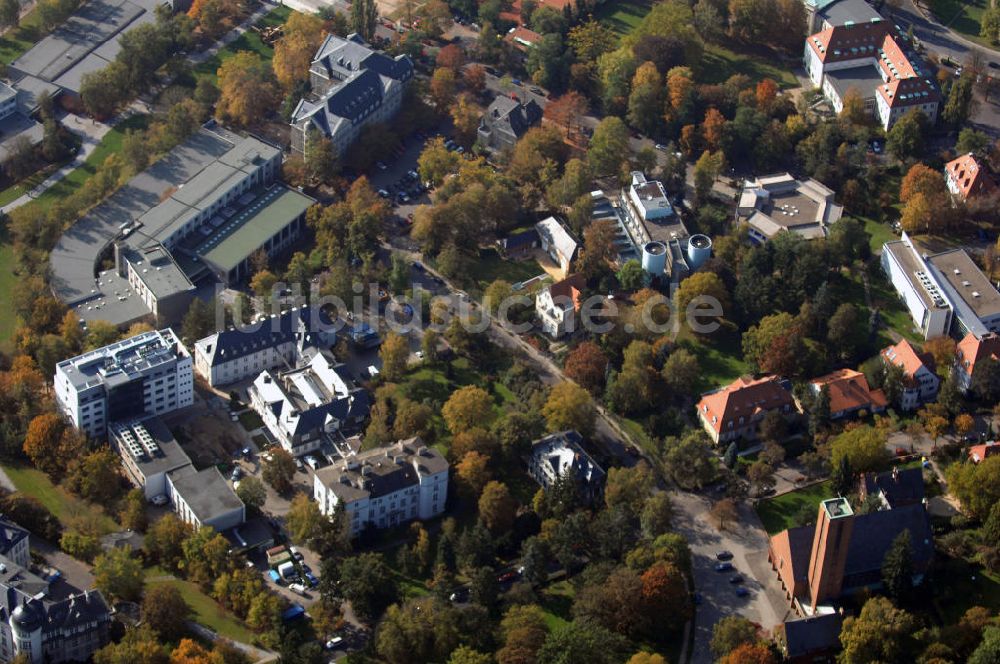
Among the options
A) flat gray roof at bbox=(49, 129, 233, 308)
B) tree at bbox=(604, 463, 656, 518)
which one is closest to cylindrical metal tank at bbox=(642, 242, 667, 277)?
tree at bbox=(604, 463, 656, 518)

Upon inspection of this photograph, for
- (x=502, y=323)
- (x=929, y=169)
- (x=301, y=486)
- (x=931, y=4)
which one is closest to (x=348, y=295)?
(x=502, y=323)

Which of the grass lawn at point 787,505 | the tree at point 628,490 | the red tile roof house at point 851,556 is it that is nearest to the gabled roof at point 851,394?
the grass lawn at point 787,505

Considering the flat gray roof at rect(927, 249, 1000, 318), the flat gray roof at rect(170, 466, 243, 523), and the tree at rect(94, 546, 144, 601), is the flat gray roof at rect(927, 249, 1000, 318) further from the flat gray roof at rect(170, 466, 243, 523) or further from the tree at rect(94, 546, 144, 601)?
the tree at rect(94, 546, 144, 601)

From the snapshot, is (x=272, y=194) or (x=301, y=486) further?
(x=272, y=194)

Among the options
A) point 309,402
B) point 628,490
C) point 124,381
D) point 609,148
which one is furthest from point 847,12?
point 124,381

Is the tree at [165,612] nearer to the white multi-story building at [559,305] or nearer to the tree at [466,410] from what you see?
the tree at [466,410]

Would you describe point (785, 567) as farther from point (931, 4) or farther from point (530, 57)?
point (931, 4)

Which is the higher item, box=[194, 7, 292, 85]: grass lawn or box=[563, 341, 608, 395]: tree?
box=[194, 7, 292, 85]: grass lawn
